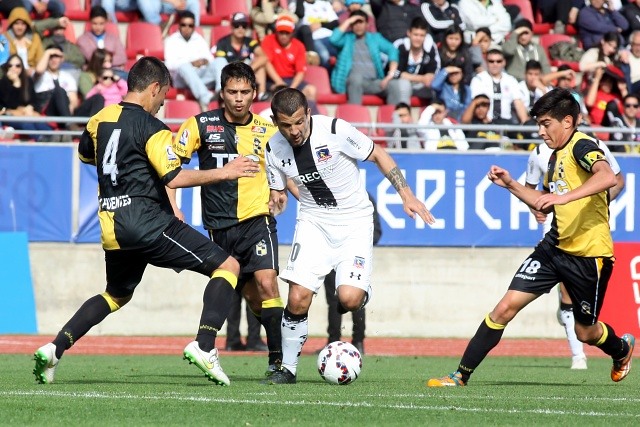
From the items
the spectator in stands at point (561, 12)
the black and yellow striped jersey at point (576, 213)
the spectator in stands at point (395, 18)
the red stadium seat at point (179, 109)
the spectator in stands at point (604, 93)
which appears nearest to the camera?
the black and yellow striped jersey at point (576, 213)

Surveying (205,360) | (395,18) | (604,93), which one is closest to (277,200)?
(205,360)

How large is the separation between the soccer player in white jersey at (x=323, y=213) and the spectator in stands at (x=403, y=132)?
25.6 ft

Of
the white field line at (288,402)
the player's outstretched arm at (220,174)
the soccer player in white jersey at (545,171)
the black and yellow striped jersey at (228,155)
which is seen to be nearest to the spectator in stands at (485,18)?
the soccer player in white jersey at (545,171)

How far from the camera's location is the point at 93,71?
19094 mm

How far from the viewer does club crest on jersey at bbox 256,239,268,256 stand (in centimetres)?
1033

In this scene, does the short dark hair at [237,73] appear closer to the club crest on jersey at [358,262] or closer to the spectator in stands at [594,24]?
the club crest on jersey at [358,262]

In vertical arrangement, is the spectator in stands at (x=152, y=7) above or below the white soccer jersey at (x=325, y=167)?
above

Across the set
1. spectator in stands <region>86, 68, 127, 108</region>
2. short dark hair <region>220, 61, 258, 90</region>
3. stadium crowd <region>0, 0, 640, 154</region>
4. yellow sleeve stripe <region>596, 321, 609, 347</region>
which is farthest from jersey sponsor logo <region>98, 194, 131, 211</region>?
spectator in stands <region>86, 68, 127, 108</region>

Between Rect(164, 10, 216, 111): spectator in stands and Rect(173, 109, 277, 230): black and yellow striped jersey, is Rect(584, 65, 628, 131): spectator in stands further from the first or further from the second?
Rect(173, 109, 277, 230): black and yellow striped jersey

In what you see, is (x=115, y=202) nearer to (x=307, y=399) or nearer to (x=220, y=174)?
(x=220, y=174)

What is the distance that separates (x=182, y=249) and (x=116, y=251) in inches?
21.1

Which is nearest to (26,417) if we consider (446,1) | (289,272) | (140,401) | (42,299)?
(140,401)

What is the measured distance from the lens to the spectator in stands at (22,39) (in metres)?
19.0

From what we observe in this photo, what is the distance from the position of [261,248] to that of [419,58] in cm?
1158
